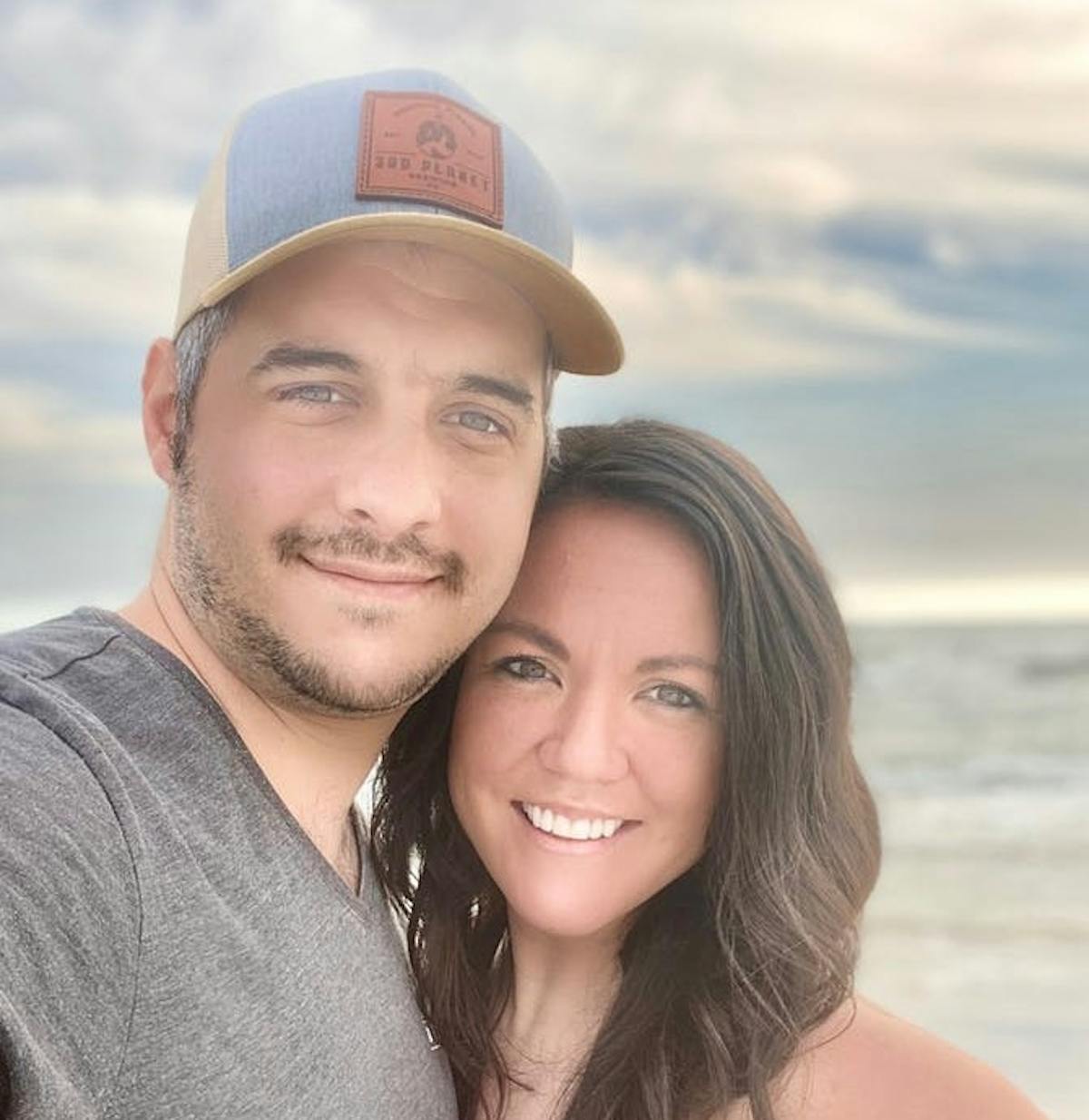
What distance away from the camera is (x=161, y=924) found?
5.45 feet

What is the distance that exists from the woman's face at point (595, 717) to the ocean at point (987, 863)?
426 mm

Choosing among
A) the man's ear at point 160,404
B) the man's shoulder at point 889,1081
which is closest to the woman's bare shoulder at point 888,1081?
the man's shoulder at point 889,1081

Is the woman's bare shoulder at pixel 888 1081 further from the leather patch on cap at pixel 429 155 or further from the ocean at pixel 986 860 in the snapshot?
the leather patch on cap at pixel 429 155

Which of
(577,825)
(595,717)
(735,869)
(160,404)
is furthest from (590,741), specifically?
(160,404)

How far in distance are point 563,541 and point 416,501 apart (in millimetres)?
479

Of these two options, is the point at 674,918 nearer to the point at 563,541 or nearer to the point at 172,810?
the point at 563,541

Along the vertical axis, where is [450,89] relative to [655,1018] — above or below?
above

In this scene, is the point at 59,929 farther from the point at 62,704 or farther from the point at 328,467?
the point at 328,467

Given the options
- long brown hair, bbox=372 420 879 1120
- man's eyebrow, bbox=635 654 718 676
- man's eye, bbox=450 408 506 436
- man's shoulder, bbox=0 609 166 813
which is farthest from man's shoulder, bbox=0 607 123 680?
man's eyebrow, bbox=635 654 718 676

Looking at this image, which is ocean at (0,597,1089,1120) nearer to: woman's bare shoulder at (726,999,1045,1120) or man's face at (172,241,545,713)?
woman's bare shoulder at (726,999,1045,1120)

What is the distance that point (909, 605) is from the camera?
27438mm

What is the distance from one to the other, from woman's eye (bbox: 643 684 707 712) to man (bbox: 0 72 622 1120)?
0.36 metres

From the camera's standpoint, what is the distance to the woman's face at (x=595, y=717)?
8.31 feet

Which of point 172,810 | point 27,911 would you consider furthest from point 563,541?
point 27,911
